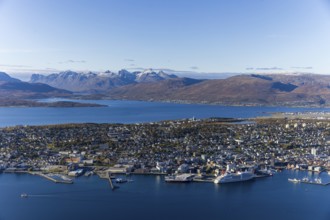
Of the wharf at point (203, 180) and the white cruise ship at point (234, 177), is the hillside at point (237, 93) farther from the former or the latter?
the wharf at point (203, 180)

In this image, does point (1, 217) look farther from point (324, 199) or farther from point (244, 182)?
point (324, 199)

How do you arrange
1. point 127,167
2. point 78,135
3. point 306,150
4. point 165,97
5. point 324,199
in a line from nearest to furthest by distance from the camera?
point 324,199
point 127,167
point 306,150
point 78,135
point 165,97

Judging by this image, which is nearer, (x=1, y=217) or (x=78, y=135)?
(x=1, y=217)

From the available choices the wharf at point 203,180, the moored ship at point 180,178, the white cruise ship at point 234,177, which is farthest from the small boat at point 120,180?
the white cruise ship at point 234,177

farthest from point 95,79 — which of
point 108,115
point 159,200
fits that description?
point 159,200

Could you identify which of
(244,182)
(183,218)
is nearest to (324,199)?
(244,182)

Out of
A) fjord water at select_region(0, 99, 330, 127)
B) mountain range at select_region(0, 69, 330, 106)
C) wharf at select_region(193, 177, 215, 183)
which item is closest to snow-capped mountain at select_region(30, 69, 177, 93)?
mountain range at select_region(0, 69, 330, 106)
